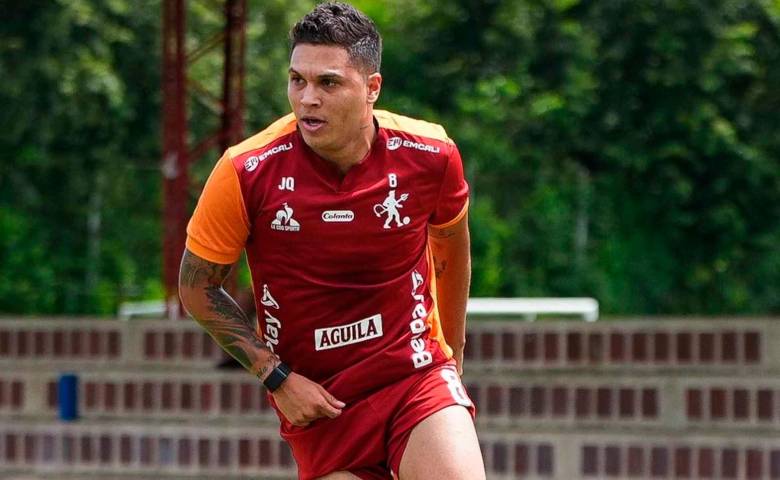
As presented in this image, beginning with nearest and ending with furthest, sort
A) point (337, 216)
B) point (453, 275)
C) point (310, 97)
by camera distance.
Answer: point (310, 97), point (337, 216), point (453, 275)

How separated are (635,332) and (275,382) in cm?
463

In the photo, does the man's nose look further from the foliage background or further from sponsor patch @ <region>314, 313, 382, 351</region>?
the foliage background

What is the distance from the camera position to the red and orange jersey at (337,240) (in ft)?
11.4

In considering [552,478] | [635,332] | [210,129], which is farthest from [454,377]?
[210,129]

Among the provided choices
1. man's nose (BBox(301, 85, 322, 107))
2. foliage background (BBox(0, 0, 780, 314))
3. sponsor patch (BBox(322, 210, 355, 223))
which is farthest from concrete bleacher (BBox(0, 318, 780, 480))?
foliage background (BBox(0, 0, 780, 314))

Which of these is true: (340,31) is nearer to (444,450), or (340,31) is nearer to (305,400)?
(305,400)

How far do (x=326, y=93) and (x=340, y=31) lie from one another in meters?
0.14

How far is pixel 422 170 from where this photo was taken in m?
3.62

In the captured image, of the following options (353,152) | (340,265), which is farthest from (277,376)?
(353,152)

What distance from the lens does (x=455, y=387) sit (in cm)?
366

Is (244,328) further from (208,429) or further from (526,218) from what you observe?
(526,218)

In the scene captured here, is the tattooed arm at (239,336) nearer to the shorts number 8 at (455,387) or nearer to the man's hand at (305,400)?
the man's hand at (305,400)

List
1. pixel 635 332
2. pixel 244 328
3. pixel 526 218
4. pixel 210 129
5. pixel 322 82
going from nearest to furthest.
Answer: pixel 322 82 → pixel 244 328 → pixel 635 332 → pixel 526 218 → pixel 210 129

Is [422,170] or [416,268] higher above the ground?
[422,170]
